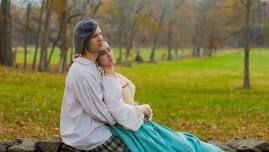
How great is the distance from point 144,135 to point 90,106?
581 millimetres

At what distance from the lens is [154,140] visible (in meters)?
5.50

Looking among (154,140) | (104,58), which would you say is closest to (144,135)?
(154,140)

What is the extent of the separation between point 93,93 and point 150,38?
94.2 metres

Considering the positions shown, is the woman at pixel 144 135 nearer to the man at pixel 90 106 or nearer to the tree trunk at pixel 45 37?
the man at pixel 90 106

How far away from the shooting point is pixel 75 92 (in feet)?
17.4

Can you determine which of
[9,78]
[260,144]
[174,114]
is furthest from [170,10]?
[260,144]

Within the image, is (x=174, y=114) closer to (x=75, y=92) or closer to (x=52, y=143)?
(x=52, y=143)

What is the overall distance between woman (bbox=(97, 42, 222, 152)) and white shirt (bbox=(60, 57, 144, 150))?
98mm

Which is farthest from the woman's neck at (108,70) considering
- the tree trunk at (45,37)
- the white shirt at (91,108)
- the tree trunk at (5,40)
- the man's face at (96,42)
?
the tree trunk at (45,37)

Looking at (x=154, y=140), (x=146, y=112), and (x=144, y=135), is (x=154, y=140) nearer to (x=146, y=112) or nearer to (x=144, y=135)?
(x=144, y=135)

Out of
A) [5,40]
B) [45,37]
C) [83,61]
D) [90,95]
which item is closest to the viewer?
[90,95]

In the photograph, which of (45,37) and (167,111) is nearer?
(167,111)

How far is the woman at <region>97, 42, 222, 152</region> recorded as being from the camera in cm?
541

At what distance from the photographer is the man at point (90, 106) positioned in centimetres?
527
